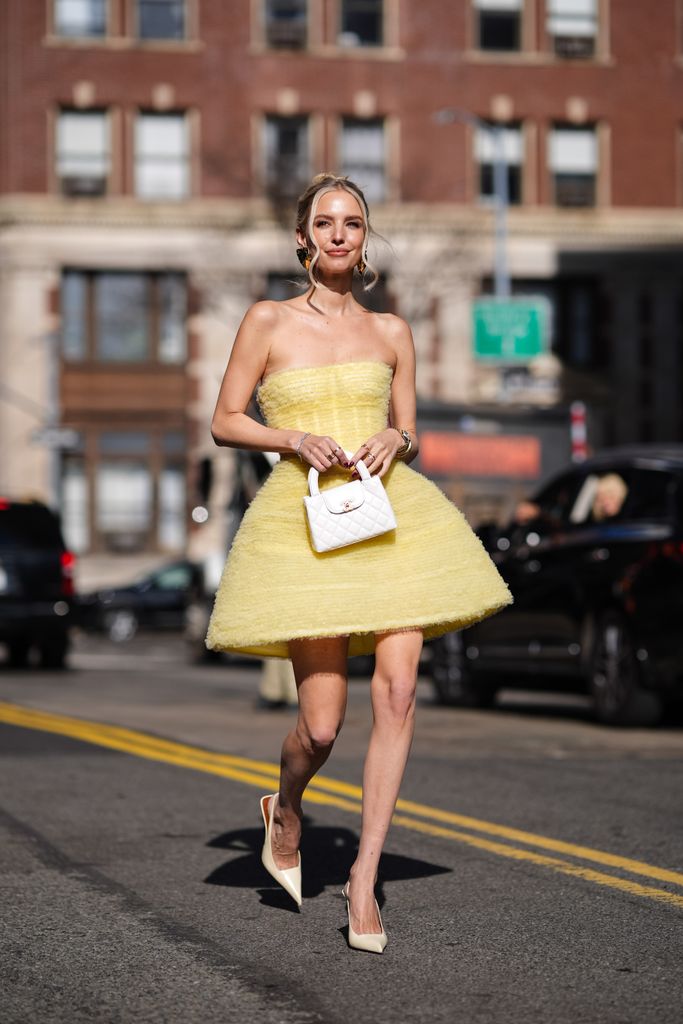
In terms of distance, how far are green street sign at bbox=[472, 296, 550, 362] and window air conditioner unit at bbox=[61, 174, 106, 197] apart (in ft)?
39.1

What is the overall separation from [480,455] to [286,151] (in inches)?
900

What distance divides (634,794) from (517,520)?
5.89m

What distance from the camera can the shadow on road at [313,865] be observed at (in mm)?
6258

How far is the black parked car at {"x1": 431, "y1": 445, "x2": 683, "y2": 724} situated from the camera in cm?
1199

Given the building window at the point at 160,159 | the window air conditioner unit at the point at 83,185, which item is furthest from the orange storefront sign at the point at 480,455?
the window air conditioner unit at the point at 83,185

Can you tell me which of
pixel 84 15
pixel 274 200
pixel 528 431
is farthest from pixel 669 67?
pixel 528 431

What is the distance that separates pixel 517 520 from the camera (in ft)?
47.4

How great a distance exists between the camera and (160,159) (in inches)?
1650

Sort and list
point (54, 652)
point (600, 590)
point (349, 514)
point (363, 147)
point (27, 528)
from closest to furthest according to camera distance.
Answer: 1. point (349, 514)
2. point (600, 590)
3. point (27, 528)
4. point (54, 652)
5. point (363, 147)

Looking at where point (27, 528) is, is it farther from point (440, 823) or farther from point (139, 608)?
point (139, 608)

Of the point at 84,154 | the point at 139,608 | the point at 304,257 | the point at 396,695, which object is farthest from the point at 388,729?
the point at 84,154

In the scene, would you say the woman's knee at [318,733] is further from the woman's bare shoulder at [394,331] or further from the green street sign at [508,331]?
the green street sign at [508,331]

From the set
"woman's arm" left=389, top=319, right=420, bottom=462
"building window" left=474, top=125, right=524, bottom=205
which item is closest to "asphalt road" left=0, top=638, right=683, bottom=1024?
"woman's arm" left=389, top=319, right=420, bottom=462

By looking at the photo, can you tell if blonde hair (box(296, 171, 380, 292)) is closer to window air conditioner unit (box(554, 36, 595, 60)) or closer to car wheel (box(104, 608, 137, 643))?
car wheel (box(104, 608, 137, 643))
